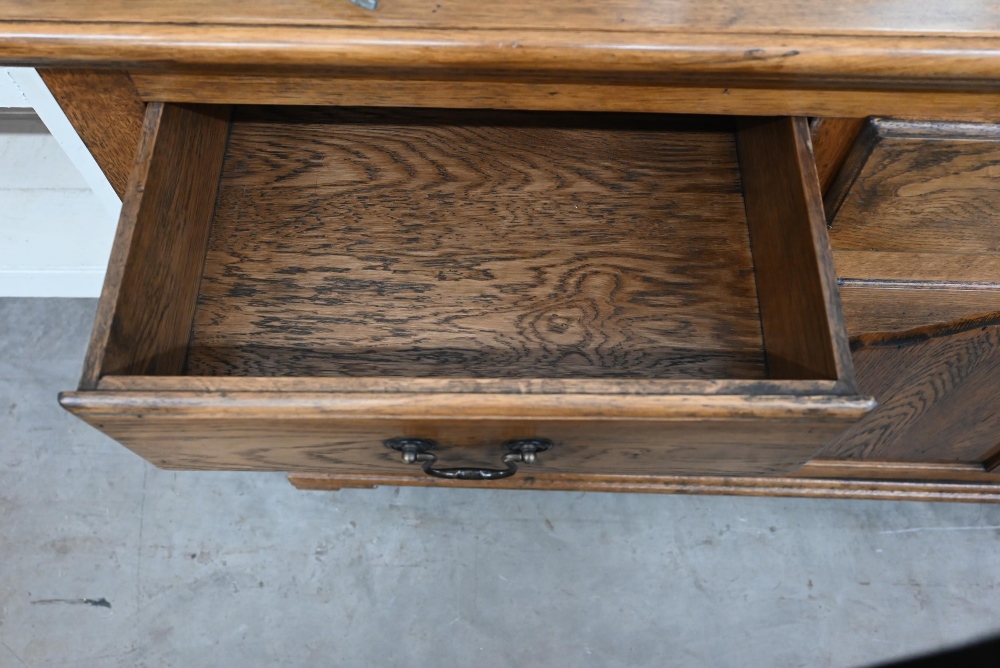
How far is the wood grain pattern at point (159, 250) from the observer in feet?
1.76

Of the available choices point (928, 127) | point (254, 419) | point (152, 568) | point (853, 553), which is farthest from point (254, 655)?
point (928, 127)

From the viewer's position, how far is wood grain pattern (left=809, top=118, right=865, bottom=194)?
1.87 feet

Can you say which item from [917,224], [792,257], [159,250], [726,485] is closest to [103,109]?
[159,250]

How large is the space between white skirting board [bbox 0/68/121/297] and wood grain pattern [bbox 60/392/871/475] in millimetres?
618

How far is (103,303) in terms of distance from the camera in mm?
528

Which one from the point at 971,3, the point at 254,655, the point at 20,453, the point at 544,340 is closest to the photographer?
the point at 971,3

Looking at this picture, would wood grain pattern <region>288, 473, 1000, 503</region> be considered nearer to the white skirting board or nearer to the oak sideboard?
the oak sideboard

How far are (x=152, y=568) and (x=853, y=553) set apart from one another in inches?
36.8

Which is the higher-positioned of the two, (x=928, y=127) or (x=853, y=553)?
(x=928, y=127)

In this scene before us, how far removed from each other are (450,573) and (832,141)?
707mm

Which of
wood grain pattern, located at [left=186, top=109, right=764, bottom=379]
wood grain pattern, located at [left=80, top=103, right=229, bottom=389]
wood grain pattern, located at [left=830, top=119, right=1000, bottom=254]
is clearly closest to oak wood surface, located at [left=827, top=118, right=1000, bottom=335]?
wood grain pattern, located at [left=830, top=119, right=1000, bottom=254]

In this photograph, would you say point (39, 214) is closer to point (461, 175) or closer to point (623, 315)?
point (461, 175)

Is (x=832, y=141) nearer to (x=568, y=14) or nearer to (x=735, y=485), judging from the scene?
(x=568, y=14)

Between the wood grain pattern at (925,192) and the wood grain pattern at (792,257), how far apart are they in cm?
5
